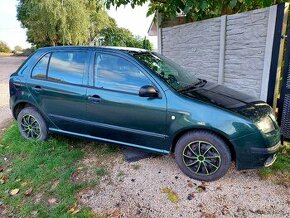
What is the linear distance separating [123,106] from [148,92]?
1.50ft

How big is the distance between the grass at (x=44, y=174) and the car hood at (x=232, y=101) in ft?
5.37

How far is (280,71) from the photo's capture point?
15.0 feet

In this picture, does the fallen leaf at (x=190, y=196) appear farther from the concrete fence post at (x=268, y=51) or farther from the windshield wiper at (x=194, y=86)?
the concrete fence post at (x=268, y=51)

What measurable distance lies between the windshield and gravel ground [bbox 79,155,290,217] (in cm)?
116

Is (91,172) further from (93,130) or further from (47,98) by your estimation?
(47,98)

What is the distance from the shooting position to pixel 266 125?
326 cm

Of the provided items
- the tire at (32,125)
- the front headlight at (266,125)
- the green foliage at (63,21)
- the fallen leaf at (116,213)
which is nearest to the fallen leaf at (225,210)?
the front headlight at (266,125)

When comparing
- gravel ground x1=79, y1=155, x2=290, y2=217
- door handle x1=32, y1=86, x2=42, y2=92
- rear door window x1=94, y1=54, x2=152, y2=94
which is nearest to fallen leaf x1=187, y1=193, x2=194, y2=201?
gravel ground x1=79, y1=155, x2=290, y2=217

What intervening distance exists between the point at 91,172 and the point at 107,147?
69 centimetres

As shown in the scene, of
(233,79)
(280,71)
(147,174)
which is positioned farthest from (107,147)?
(280,71)

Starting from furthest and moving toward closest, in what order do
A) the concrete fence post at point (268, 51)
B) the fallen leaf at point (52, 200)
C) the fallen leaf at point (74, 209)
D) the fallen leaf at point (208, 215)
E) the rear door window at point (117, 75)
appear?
the concrete fence post at point (268, 51) < the rear door window at point (117, 75) < the fallen leaf at point (52, 200) < the fallen leaf at point (74, 209) < the fallen leaf at point (208, 215)

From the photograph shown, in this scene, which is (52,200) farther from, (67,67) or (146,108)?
(67,67)

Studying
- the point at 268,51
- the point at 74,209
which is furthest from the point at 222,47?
the point at 74,209

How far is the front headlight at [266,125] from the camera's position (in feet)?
10.4
